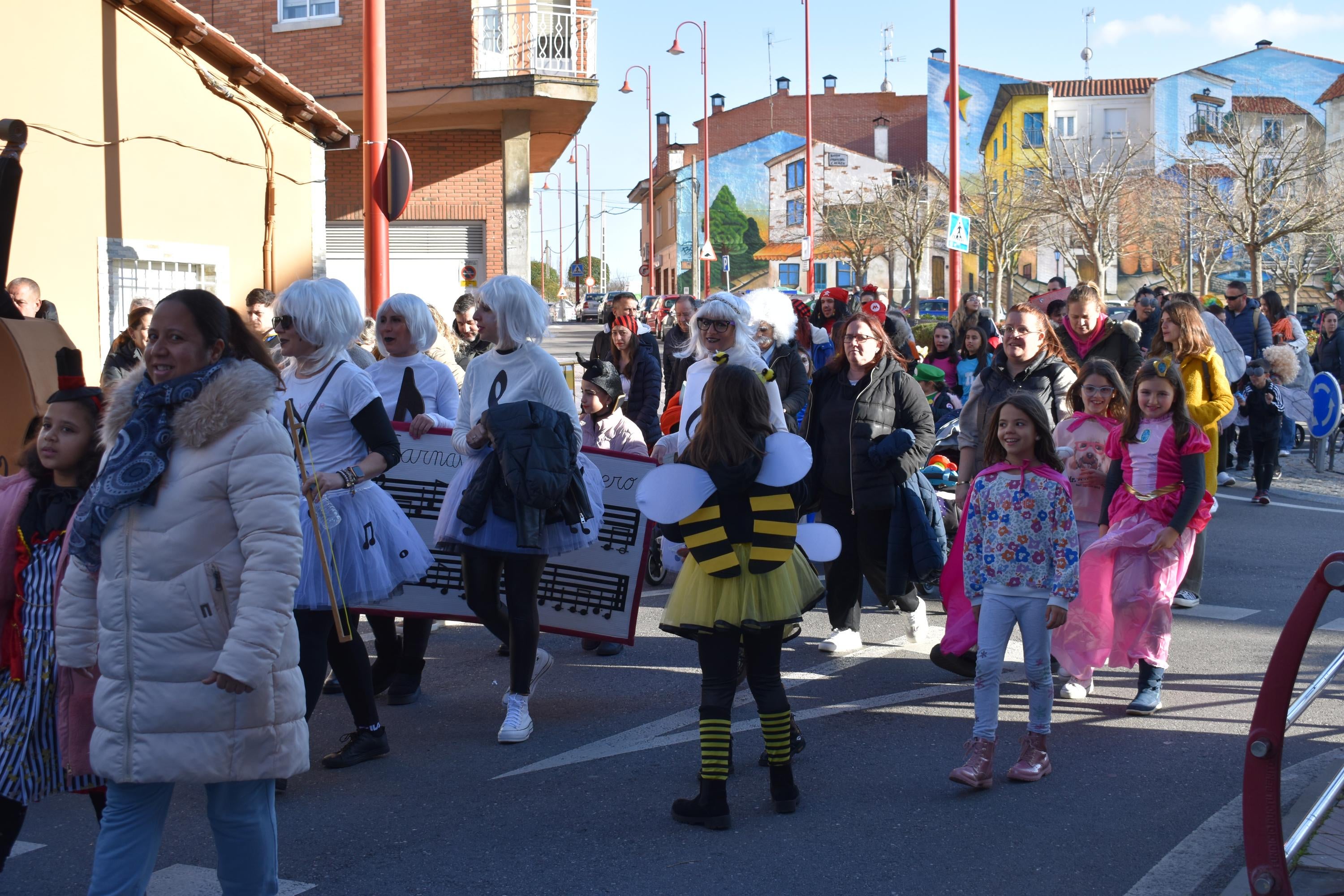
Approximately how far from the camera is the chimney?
314 feet

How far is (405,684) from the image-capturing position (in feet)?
20.7

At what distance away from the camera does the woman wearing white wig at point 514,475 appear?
17.7ft

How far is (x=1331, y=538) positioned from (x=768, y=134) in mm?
72929

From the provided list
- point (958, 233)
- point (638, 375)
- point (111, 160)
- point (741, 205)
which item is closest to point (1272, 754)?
point (638, 375)

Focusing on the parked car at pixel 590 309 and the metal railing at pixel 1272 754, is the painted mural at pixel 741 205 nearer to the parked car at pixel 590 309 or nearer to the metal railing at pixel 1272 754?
the parked car at pixel 590 309

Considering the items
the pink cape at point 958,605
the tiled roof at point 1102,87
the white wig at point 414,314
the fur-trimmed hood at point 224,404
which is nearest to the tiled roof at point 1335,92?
the tiled roof at point 1102,87

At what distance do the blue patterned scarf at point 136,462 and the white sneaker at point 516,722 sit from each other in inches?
104

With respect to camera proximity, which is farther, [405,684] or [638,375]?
[638,375]

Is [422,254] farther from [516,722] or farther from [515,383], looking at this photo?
[516,722]

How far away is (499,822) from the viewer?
4648 millimetres

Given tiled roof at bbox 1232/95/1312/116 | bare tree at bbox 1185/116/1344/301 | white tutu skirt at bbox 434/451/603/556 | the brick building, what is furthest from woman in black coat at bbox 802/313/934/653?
tiled roof at bbox 1232/95/1312/116

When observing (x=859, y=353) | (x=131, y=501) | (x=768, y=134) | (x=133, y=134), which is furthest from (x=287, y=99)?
(x=768, y=134)

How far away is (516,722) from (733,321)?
2.21 meters

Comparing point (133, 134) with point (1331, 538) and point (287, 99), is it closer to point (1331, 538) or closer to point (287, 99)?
point (287, 99)
